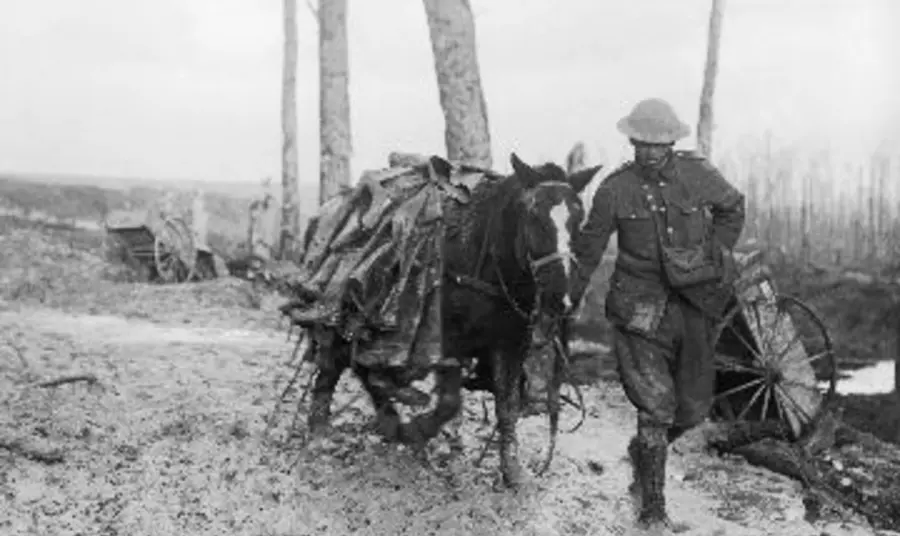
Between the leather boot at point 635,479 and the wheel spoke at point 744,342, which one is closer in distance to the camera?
the leather boot at point 635,479

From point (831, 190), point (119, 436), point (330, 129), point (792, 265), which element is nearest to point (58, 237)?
point (330, 129)

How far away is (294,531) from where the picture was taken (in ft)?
18.5

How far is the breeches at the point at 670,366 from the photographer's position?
6.00 meters

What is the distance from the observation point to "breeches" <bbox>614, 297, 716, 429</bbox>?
19.7 feet

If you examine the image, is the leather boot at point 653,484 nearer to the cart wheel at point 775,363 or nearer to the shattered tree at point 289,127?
the cart wheel at point 775,363

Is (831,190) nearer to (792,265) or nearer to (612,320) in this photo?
(792,265)

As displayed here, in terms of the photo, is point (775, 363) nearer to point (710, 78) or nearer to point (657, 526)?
point (657, 526)

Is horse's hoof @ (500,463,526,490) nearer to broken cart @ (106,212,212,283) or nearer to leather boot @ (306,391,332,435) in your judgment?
leather boot @ (306,391,332,435)

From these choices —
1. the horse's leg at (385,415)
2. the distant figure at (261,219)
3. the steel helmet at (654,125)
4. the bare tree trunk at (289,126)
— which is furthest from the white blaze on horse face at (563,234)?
the bare tree trunk at (289,126)

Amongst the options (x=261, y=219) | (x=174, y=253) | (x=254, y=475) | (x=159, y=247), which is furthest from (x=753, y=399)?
(x=261, y=219)

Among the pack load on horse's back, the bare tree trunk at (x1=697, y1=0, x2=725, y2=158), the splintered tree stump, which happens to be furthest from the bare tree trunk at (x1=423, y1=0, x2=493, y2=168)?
the bare tree trunk at (x1=697, y1=0, x2=725, y2=158)

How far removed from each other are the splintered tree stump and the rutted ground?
0.21m

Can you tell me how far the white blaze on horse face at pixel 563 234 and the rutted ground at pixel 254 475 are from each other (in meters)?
1.73

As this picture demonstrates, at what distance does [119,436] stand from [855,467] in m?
5.97
